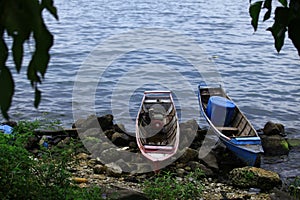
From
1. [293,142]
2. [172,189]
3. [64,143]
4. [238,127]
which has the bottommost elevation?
[293,142]

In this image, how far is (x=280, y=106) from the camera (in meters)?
14.7

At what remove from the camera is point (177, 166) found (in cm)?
927

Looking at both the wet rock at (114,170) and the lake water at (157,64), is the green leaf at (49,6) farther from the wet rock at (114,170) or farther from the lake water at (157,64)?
the lake water at (157,64)

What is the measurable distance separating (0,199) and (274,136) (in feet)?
27.2

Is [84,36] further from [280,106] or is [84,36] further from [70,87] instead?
[280,106]

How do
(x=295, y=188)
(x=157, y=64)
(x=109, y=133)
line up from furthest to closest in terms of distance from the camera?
(x=157, y=64) < (x=109, y=133) < (x=295, y=188)

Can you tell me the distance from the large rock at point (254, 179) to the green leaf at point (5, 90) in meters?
7.93

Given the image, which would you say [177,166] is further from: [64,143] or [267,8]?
[267,8]

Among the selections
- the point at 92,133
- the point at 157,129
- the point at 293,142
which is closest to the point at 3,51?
the point at 157,129

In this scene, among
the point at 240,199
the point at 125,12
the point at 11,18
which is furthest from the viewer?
the point at 125,12

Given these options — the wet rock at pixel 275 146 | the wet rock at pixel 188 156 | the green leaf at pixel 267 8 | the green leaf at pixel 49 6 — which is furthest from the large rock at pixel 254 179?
the green leaf at pixel 49 6

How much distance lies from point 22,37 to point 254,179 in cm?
804

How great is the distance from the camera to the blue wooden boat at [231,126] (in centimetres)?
941

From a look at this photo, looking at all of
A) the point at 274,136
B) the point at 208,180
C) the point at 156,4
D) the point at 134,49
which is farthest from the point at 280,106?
the point at 156,4
